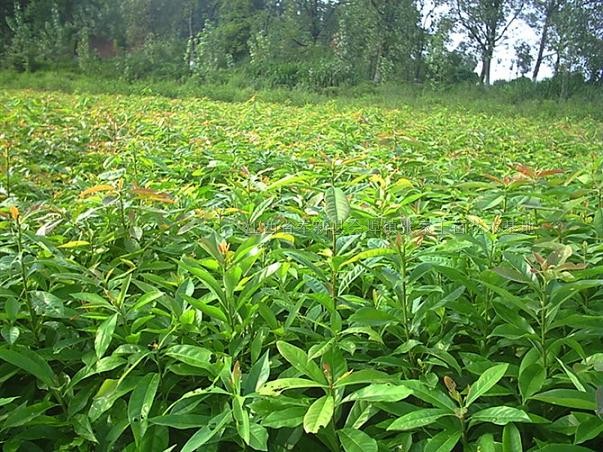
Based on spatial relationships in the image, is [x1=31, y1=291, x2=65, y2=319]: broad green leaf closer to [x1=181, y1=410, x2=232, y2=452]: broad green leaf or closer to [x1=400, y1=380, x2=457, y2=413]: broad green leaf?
[x1=181, y1=410, x2=232, y2=452]: broad green leaf

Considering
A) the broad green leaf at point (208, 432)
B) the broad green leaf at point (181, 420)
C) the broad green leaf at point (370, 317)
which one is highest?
the broad green leaf at point (370, 317)

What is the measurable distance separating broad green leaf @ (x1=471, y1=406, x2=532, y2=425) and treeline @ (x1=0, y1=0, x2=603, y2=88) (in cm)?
1309

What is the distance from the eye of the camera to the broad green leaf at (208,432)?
713 millimetres

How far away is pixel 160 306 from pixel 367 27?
51.4 ft

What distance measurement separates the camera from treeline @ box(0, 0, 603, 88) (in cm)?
1412

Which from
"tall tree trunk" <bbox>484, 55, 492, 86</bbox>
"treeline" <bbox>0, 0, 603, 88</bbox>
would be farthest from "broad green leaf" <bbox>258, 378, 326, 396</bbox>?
"tall tree trunk" <bbox>484, 55, 492, 86</bbox>

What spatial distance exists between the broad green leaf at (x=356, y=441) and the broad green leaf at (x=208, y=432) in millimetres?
152

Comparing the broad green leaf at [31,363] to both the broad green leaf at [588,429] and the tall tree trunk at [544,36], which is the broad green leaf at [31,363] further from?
the tall tree trunk at [544,36]

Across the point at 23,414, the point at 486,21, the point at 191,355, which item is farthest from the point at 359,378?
the point at 486,21

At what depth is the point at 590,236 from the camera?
1226 millimetres

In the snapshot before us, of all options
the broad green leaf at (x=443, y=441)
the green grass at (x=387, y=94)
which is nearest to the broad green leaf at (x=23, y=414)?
the broad green leaf at (x=443, y=441)

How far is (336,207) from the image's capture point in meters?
1.02

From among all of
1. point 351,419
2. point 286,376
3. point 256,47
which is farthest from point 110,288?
point 256,47

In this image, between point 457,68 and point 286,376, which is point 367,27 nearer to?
point 457,68
